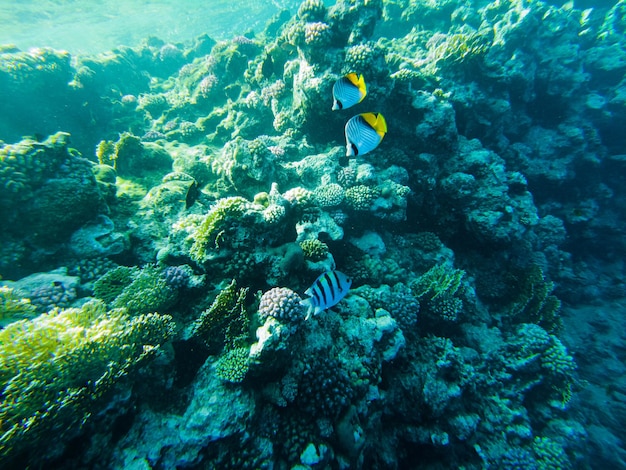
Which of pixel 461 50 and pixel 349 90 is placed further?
pixel 461 50

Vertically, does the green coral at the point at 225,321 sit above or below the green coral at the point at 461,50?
below

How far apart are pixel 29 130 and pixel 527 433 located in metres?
16.1

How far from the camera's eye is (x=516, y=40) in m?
10.2

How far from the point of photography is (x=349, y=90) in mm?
2945

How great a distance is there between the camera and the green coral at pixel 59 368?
7.45 ft

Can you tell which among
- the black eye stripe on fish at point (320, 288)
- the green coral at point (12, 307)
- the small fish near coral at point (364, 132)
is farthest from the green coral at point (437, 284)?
the green coral at point (12, 307)

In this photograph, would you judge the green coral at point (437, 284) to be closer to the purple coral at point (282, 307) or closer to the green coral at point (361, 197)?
the green coral at point (361, 197)

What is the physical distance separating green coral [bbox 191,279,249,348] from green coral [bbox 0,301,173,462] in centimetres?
55

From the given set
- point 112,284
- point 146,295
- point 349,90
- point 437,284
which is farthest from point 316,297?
point 437,284

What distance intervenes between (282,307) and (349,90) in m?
2.68

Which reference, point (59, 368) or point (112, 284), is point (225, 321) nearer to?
point (59, 368)

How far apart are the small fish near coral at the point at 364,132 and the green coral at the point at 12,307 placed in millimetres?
4551

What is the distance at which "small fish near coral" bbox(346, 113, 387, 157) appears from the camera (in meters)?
2.49

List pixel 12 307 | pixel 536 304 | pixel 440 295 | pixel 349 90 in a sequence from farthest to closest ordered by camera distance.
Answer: pixel 536 304 → pixel 440 295 → pixel 12 307 → pixel 349 90
